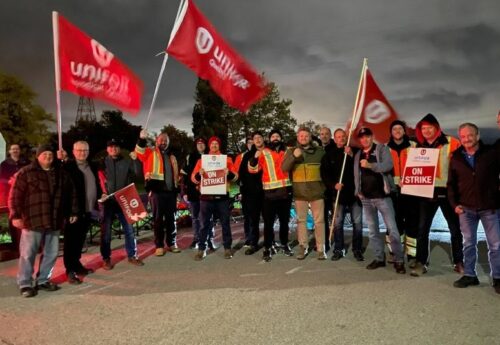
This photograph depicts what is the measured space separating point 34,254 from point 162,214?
2540 millimetres

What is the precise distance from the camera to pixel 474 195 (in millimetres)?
5504

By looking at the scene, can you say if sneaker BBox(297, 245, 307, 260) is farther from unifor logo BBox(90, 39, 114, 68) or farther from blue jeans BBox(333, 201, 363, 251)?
unifor logo BBox(90, 39, 114, 68)

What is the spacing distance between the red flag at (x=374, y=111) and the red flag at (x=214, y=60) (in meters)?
2.01

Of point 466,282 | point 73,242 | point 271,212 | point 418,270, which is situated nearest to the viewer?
point 466,282

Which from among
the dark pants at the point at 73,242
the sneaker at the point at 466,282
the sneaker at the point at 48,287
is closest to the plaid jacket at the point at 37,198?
the dark pants at the point at 73,242

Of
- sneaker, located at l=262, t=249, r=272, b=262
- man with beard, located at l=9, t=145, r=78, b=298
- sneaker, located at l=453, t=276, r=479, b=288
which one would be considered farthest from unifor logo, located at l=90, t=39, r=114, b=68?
sneaker, located at l=453, t=276, r=479, b=288

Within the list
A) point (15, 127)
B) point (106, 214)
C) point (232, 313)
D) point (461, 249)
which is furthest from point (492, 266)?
point (15, 127)

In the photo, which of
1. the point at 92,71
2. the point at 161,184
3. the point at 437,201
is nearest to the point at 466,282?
the point at 437,201

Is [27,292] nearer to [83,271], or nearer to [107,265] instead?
[83,271]

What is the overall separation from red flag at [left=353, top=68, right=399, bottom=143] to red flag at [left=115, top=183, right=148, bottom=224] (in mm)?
3811

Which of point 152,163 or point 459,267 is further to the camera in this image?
point 152,163

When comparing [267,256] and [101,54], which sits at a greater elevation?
[101,54]

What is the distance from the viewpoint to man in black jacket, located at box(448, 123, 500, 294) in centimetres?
544

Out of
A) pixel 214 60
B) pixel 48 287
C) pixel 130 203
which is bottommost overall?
pixel 48 287
